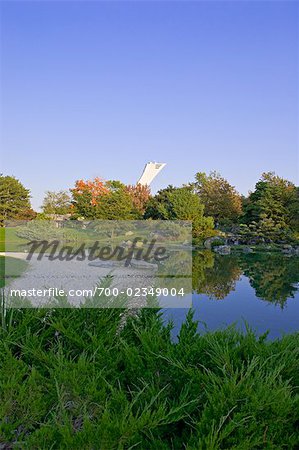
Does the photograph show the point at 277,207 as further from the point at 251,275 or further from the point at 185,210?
the point at 251,275

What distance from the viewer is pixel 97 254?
13180 millimetres

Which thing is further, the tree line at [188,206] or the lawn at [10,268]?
the tree line at [188,206]

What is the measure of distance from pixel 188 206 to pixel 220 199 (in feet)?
16.9

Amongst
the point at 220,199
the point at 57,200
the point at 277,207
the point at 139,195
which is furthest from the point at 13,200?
the point at 277,207

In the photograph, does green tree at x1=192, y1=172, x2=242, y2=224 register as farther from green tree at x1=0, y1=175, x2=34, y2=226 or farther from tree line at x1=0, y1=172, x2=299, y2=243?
green tree at x1=0, y1=175, x2=34, y2=226

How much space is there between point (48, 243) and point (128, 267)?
Answer: 14.9 feet

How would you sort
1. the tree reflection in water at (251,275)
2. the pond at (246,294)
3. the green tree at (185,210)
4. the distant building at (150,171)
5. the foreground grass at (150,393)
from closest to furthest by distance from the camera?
1. the foreground grass at (150,393)
2. the pond at (246,294)
3. the tree reflection in water at (251,275)
4. the green tree at (185,210)
5. the distant building at (150,171)

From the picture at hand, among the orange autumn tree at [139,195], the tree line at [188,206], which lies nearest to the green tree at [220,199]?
the tree line at [188,206]

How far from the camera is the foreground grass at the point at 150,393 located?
0.94m

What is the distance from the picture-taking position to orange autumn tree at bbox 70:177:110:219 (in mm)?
18659

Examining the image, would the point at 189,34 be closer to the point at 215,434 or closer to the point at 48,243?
the point at 48,243

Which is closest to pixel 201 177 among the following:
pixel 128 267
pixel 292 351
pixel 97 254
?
pixel 97 254

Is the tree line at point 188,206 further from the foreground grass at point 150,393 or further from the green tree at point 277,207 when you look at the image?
the foreground grass at point 150,393

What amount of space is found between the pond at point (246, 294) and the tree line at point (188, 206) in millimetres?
5173
